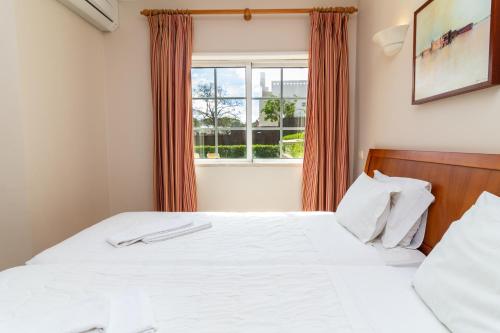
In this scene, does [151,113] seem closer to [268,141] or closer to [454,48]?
[268,141]

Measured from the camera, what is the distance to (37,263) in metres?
1.32

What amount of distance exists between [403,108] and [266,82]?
153 cm

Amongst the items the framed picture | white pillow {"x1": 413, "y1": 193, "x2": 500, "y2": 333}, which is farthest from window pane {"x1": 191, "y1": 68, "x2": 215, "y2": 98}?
white pillow {"x1": 413, "y1": 193, "x2": 500, "y2": 333}

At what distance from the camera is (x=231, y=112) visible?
10.3ft

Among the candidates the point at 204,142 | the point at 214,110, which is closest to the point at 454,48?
the point at 214,110

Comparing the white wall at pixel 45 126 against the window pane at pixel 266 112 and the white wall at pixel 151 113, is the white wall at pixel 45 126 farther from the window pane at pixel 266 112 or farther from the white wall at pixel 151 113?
the window pane at pixel 266 112

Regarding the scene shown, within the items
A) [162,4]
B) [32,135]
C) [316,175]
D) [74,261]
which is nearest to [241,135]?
[316,175]

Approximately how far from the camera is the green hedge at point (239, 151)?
316 cm

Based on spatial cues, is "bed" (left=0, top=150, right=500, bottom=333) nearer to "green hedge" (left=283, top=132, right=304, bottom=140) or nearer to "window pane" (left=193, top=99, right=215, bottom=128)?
"green hedge" (left=283, top=132, right=304, bottom=140)

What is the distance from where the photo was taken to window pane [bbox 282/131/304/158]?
10.3ft

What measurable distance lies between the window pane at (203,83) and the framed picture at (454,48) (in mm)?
1980

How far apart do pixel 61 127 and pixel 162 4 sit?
5.11 ft

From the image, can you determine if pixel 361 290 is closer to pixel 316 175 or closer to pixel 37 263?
pixel 37 263

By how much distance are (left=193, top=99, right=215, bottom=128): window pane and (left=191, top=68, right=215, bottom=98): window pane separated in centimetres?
6
